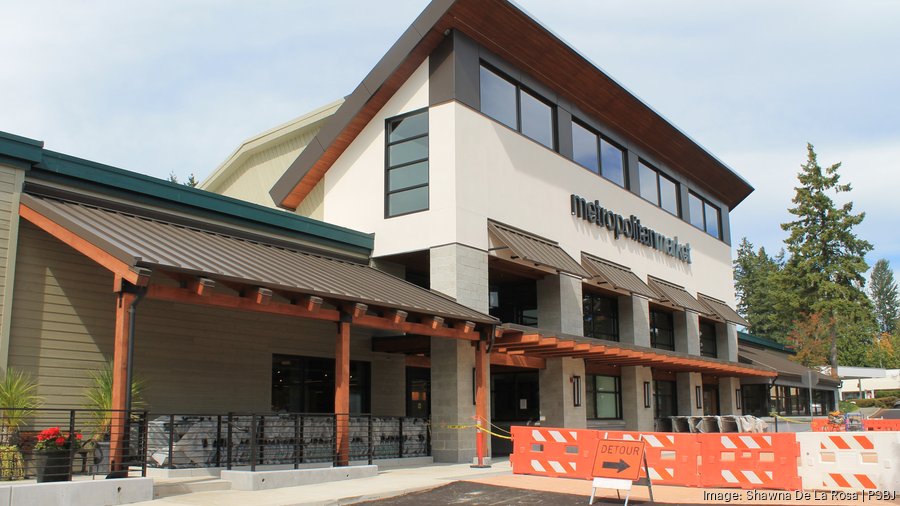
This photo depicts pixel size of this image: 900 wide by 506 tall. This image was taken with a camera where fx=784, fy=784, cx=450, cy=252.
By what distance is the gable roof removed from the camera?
70.6ft

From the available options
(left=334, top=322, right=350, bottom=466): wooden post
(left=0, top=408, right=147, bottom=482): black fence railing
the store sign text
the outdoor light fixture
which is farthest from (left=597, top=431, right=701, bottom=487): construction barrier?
the store sign text

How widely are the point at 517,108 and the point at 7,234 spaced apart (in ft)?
48.9

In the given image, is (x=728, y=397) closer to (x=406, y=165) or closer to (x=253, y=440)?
(x=406, y=165)

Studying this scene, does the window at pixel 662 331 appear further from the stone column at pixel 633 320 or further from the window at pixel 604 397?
the window at pixel 604 397

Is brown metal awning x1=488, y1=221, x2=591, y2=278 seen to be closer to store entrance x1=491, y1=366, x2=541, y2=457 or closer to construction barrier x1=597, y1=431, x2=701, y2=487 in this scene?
store entrance x1=491, y1=366, x2=541, y2=457

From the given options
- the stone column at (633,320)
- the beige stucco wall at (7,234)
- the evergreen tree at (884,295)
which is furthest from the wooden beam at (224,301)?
the evergreen tree at (884,295)

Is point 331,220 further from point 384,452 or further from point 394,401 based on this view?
point 384,452

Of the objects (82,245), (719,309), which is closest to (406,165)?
(82,245)

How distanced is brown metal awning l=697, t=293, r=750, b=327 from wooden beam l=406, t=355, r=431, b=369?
17393 millimetres

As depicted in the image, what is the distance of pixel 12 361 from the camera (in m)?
14.0

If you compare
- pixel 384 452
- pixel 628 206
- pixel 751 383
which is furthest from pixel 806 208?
pixel 384 452

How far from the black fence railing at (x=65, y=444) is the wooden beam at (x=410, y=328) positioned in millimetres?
4885

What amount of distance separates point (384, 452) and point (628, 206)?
1613cm

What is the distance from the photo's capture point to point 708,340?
3866 centimetres
